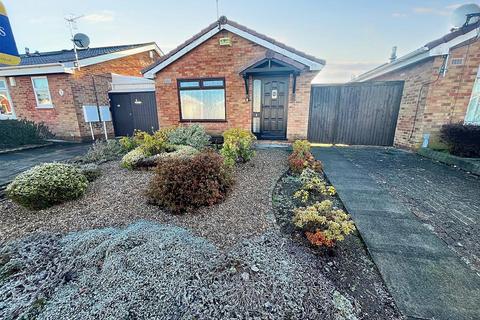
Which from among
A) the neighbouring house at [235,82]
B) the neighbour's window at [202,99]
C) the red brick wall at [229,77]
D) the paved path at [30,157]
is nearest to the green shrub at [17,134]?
the paved path at [30,157]

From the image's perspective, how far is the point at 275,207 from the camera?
3502 mm

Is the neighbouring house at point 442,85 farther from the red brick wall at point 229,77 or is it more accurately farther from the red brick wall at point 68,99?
the red brick wall at point 68,99

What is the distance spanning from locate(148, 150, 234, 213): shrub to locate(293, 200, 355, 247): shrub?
4.97 feet

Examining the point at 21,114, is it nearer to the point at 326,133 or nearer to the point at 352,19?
the point at 326,133

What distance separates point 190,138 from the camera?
22.6 ft

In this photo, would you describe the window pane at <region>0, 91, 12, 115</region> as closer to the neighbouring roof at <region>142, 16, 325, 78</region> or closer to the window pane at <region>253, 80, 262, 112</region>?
the neighbouring roof at <region>142, 16, 325, 78</region>

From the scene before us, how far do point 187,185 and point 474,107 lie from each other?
30.4ft

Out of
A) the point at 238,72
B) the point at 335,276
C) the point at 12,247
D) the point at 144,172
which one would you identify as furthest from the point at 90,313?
the point at 238,72

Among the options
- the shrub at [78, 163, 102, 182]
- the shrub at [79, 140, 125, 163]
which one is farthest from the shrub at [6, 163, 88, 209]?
the shrub at [79, 140, 125, 163]

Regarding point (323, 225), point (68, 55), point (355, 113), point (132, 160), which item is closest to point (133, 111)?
point (68, 55)

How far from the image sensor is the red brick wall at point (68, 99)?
9594mm

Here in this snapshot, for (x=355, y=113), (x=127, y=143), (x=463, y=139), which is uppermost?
(x=355, y=113)

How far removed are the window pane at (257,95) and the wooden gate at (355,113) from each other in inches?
82.9

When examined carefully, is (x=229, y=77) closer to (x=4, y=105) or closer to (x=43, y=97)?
(x=43, y=97)
